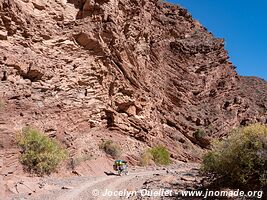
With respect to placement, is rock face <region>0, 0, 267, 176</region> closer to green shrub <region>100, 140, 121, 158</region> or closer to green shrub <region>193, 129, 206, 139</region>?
green shrub <region>193, 129, 206, 139</region>

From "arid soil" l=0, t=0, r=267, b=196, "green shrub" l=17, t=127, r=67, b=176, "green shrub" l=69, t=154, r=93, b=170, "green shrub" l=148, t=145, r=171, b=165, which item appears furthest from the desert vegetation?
"green shrub" l=17, t=127, r=67, b=176

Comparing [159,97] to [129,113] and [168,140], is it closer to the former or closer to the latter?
[168,140]

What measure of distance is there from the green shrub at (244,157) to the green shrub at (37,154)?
11.4m

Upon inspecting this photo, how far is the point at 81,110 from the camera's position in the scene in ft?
95.2

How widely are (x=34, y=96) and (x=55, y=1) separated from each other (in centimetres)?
1068

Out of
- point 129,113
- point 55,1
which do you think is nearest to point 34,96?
point 55,1

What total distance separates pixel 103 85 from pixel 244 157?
2285cm

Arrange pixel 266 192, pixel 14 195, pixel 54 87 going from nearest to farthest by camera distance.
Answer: pixel 266 192 < pixel 14 195 < pixel 54 87

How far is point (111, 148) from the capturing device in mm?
28203

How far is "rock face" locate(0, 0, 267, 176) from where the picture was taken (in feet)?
81.6

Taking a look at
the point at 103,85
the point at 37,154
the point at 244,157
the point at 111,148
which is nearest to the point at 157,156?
the point at 111,148


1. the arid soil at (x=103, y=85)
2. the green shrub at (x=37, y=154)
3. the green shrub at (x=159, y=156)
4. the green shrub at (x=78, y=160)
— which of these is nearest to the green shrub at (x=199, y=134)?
the arid soil at (x=103, y=85)

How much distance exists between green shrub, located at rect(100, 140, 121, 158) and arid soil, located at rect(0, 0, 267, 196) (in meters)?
0.81

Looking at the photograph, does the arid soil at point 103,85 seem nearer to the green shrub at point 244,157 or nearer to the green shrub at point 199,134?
the green shrub at point 199,134
